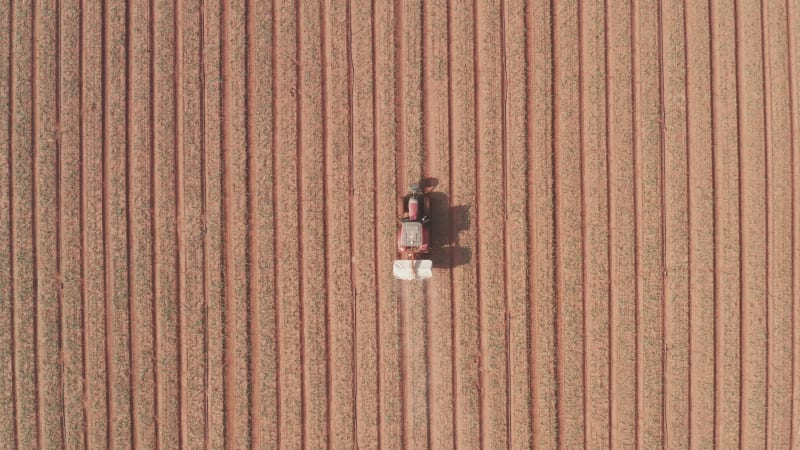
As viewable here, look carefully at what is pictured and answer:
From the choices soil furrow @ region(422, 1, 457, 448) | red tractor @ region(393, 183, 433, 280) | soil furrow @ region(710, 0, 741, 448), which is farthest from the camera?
soil furrow @ region(422, 1, 457, 448)

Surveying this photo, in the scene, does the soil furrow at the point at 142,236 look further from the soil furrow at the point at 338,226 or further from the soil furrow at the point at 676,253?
the soil furrow at the point at 676,253

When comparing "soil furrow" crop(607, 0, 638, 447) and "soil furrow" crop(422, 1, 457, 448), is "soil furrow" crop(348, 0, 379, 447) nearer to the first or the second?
"soil furrow" crop(422, 1, 457, 448)

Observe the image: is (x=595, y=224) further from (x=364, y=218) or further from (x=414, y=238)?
(x=364, y=218)

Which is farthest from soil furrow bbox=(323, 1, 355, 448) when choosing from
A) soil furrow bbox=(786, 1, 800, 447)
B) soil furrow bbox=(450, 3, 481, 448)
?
soil furrow bbox=(786, 1, 800, 447)

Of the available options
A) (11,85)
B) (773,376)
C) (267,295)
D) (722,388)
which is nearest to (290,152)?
(267,295)

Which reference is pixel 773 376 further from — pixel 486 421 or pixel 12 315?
pixel 12 315

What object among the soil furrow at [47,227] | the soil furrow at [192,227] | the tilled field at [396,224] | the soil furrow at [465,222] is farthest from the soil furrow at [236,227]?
the soil furrow at [465,222]
